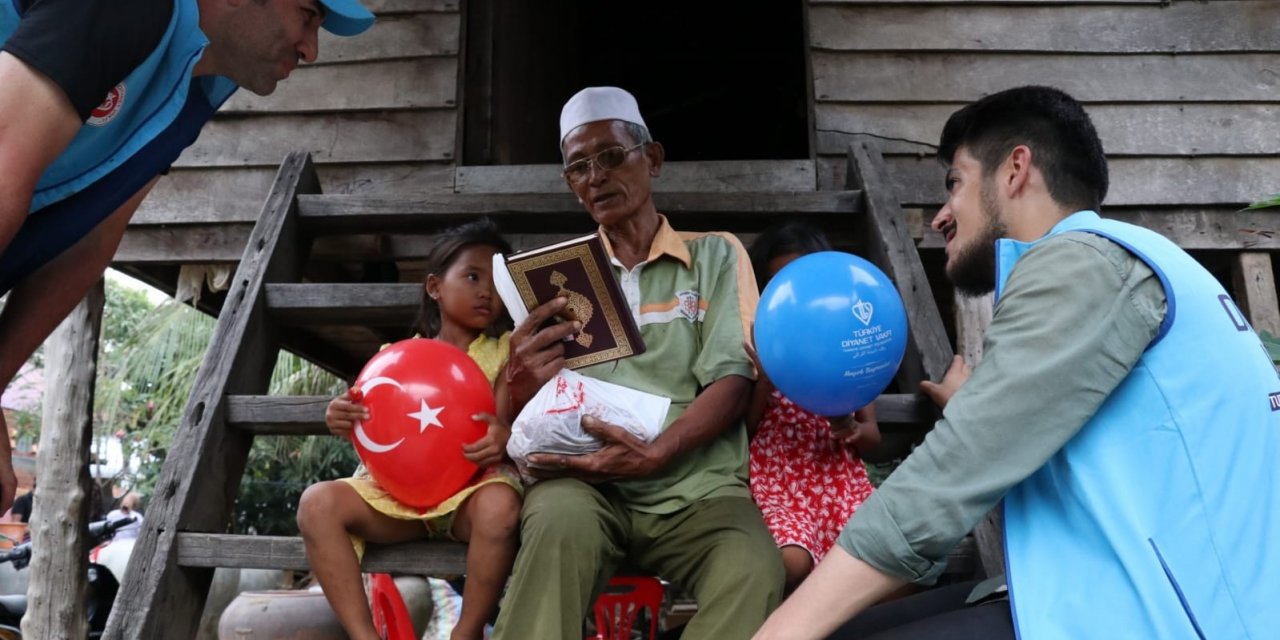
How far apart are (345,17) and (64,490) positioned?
3.05m

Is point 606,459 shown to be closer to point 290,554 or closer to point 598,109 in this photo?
point 290,554

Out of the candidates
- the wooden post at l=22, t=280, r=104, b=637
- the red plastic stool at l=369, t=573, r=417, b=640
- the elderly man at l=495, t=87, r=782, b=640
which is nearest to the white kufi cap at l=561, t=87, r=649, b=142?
the elderly man at l=495, t=87, r=782, b=640

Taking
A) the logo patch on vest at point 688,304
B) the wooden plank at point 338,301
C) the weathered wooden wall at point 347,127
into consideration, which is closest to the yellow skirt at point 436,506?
the logo patch on vest at point 688,304

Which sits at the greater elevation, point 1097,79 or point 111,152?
point 1097,79

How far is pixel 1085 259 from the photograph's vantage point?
48.6 inches

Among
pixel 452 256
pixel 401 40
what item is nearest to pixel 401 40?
pixel 401 40

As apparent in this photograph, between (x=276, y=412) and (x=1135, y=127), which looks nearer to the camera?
(x=276, y=412)

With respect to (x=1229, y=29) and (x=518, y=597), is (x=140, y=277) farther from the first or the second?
(x=1229, y=29)

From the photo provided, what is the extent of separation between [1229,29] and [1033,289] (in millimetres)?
2957

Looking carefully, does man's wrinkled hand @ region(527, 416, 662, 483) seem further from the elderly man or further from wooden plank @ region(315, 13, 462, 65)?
wooden plank @ region(315, 13, 462, 65)

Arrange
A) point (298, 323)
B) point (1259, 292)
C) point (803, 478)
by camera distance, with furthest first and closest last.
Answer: point (1259, 292)
point (298, 323)
point (803, 478)

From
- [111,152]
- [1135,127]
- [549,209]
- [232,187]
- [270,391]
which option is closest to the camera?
[111,152]

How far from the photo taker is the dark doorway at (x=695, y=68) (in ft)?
20.2

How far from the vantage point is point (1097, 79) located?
3475mm
